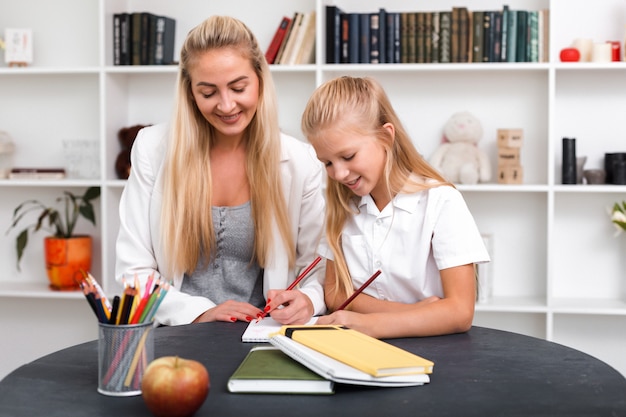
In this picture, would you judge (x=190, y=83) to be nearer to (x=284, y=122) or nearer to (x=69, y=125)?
(x=284, y=122)

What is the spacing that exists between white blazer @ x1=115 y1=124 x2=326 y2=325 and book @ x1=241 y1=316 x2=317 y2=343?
11.8 inches

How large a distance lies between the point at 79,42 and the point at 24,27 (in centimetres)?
27

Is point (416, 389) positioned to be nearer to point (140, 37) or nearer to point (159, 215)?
point (159, 215)

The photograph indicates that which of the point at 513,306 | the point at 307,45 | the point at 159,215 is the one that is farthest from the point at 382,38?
the point at 159,215

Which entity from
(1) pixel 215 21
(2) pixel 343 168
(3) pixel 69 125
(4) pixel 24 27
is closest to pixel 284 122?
(3) pixel 69 125

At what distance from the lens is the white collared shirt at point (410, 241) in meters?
1.75

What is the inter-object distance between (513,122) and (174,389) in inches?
101

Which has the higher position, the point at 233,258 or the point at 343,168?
the point at 343,168

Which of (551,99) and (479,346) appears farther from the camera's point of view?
(551,99)

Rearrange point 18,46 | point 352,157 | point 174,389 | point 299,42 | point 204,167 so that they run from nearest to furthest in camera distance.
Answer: point 174,389 < point 352,157 < point 204,167 < point 299,42 < point 18,46

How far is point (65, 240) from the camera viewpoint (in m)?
3.47

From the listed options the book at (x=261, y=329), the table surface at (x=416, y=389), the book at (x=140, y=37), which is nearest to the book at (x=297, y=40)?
the book at (x=140, y=37)

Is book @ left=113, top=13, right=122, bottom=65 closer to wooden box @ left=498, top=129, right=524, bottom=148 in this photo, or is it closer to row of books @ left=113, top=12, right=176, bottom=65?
row of books @ left=113, top=12, right=176, bottom=65

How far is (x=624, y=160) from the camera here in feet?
10.3
